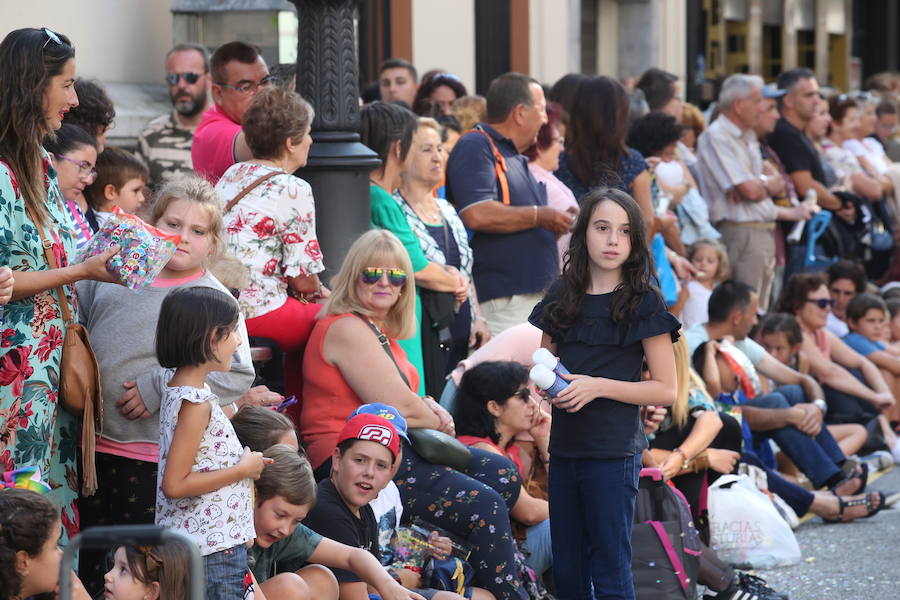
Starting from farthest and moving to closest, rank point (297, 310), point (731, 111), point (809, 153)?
point (809, 153), point (731, 111), point (297, 310)

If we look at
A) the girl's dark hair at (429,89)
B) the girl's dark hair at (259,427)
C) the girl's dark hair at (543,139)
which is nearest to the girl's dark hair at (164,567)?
the girl's dark hair at (259,427)

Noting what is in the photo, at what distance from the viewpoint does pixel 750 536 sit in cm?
701

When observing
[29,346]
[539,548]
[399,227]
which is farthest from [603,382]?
[29,346]

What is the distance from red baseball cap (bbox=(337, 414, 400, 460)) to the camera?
16.5ft

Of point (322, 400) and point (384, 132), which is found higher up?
point (384, 132)

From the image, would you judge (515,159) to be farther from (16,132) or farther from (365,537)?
(16,132)

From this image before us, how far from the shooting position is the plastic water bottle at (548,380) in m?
4.83

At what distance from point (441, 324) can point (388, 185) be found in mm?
653

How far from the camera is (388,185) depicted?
6527 millimetres

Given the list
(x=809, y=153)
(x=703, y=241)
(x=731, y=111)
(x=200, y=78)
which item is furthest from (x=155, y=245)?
(x=809, y=153)

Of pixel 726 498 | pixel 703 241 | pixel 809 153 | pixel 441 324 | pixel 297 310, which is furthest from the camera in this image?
pixel 809 153

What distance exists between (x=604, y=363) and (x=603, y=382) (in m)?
0.14

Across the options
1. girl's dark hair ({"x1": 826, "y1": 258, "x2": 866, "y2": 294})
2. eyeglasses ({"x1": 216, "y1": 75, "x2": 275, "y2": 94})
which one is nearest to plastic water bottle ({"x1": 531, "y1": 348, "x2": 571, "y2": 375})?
eyeglasses ({"x1": 216, "y1": 75, "x2": 275, "y2": 94})

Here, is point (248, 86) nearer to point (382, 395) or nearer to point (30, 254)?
point (382, 395)
